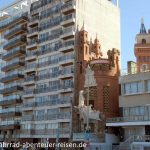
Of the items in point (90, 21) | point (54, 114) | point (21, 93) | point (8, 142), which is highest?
point (90, 21)

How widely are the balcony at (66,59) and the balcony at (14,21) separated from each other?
56.2 ft

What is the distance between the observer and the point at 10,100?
80875 mm

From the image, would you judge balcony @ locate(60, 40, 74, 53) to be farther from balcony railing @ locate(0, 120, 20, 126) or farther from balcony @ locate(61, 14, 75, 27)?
balcony railing @ locate(0, 120, 20, 126)

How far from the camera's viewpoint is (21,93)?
262 feet

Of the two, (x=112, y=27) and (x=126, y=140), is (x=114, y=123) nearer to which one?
(x=126, y=140)

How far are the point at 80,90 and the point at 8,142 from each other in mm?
22788

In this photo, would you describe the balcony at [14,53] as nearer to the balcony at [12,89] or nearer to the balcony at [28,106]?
the balcony at [12,89]

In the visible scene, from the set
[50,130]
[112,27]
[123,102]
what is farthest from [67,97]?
[112,27]

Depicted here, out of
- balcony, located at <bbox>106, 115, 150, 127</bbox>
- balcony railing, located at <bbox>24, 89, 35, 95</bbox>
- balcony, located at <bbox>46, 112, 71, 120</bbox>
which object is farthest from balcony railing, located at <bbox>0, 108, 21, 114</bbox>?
balcony, located at <bbox>106, 115, 150, 127</bbox>

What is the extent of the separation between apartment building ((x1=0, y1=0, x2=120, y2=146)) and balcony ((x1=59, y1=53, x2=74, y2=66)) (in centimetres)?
20

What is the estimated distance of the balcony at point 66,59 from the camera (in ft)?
224

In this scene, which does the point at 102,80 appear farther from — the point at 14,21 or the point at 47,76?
the point at 14,21

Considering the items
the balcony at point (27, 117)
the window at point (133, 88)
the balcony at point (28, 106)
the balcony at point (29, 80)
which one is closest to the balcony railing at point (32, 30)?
the balcony at point (29, 80)

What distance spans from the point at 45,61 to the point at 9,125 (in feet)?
53.1
